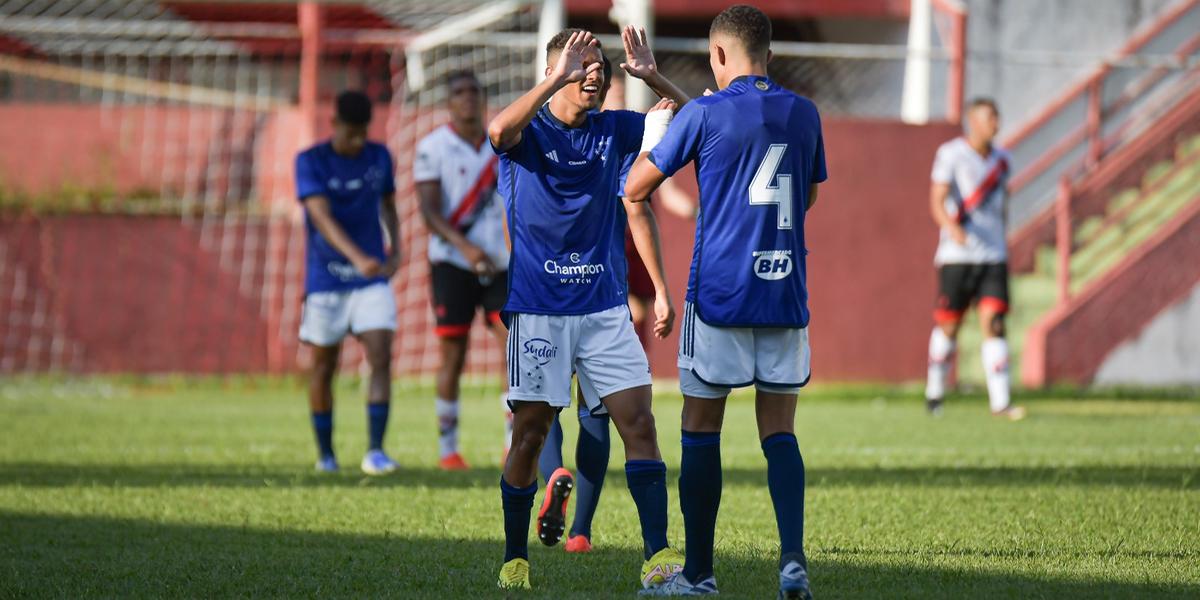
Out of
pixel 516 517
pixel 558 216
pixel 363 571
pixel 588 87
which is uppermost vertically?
pixel 588 87

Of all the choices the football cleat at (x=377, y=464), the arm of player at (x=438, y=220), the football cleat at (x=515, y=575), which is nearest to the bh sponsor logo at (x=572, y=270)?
the football cleat at (x=515, y=575)

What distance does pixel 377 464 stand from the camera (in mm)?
8977

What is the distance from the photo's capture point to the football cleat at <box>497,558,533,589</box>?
5.35 meters

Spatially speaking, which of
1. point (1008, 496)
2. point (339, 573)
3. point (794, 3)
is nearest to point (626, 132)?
point (339, 573)

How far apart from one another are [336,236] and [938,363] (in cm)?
643

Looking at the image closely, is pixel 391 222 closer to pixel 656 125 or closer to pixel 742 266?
pixel 656 125

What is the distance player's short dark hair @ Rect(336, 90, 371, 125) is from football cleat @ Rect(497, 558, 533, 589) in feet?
14.3

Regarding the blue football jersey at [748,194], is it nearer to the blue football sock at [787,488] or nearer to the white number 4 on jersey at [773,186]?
the white number 4 on jersey at [773,186]

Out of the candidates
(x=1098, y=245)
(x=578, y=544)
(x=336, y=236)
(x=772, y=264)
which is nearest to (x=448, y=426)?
(x=336, y=236)

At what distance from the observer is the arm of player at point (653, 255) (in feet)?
17.7

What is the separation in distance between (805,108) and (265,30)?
11464 mm

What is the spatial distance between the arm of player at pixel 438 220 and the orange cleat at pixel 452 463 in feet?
3.70

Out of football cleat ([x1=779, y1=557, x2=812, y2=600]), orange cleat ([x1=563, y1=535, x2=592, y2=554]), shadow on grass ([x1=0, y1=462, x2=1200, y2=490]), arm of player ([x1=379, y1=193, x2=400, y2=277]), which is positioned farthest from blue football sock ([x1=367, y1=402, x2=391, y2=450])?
football cleat ([x1=779, y1=557, x2=812, y2=600])

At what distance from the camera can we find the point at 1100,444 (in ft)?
34.2
